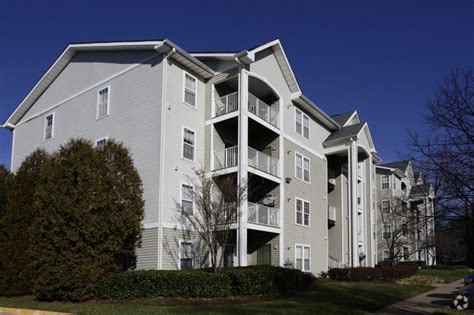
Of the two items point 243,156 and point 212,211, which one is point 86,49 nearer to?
point 243,156

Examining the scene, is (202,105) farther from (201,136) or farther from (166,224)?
(166,224)

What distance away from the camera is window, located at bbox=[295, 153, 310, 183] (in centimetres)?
2991

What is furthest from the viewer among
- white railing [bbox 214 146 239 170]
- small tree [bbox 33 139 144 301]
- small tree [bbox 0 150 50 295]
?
white railing [bbox 214 146 239 170]

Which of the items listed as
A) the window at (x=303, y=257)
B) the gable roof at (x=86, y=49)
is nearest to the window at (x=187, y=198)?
the gable roof at (x=86, y=49)

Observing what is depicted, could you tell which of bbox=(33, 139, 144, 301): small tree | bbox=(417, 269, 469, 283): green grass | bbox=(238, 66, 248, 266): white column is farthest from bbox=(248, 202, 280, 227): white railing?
bbox=(417, 269, 469, 283): green grass

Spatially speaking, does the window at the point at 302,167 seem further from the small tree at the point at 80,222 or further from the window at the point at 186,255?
the small tree at the point at 80,222

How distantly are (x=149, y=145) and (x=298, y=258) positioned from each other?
1144 centimetres

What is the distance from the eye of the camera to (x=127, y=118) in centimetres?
2458

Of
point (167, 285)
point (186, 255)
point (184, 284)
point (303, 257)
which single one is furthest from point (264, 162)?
A: point (167, 285)

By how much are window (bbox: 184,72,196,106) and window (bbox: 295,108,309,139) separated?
26.4 feet

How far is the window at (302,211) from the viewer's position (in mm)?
29266

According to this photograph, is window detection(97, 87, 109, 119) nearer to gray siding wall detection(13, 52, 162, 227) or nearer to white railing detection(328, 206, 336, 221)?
gray siding wall detection(13, 52, 162, 227)

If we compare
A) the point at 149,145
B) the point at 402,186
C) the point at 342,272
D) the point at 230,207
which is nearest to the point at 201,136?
the point at 149,145

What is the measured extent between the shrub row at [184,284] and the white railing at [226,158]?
6817mm
